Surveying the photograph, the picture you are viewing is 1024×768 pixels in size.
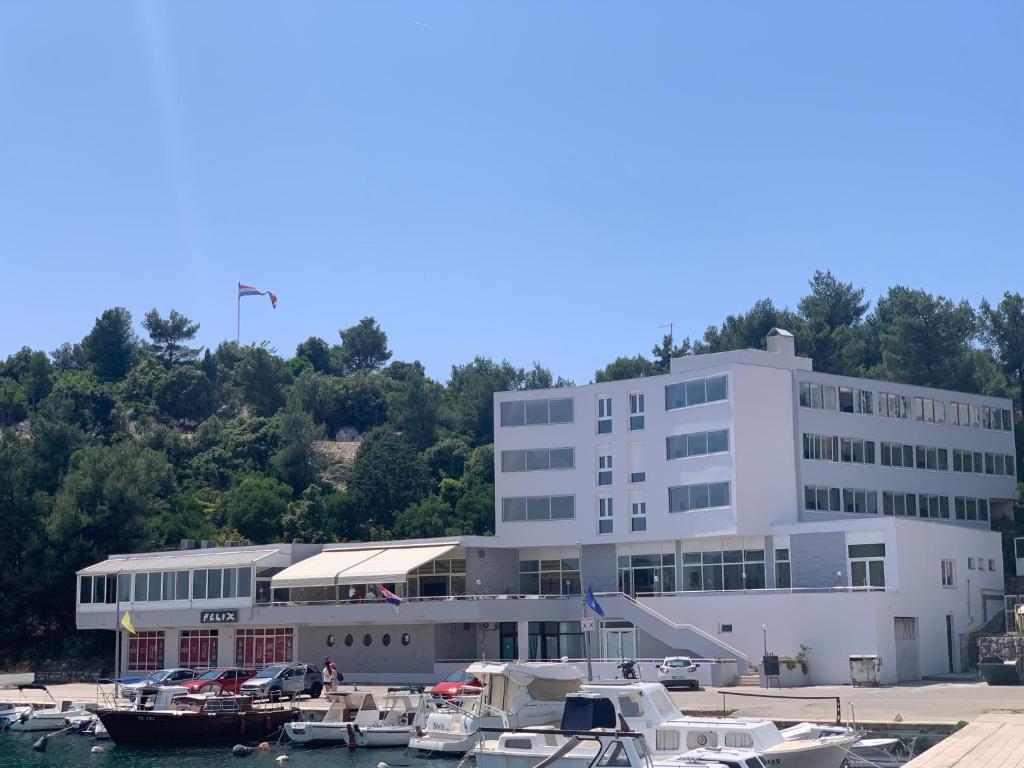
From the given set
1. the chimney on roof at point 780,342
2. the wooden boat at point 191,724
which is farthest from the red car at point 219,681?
the chimney on roof at point 780,342

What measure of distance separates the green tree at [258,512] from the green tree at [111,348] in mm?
65298

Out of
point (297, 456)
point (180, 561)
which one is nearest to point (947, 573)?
point (180, 561)

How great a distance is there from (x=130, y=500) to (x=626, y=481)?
121 feet

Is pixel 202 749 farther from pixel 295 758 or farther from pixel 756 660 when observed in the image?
pixel 756 660

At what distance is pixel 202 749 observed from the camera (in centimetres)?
4688

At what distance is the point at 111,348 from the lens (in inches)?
6777

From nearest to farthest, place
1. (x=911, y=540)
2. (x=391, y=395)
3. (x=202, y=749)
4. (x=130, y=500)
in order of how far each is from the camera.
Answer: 1. (x=202, y=749)
2. (x=911, y=540)
3. (x=130, y=500)
4. (x=391, y=395)

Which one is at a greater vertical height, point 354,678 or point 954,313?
point 954,313

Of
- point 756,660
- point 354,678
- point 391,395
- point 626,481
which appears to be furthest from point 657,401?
point 391,395

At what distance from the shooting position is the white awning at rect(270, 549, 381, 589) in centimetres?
6900

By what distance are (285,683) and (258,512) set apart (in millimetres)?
52204

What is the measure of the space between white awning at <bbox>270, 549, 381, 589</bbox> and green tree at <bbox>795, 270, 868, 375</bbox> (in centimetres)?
4824

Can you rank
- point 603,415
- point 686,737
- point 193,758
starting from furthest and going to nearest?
point 603,415 < point 193,758 < point 686,737

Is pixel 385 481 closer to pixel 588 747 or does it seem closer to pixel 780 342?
pixel 780 342
